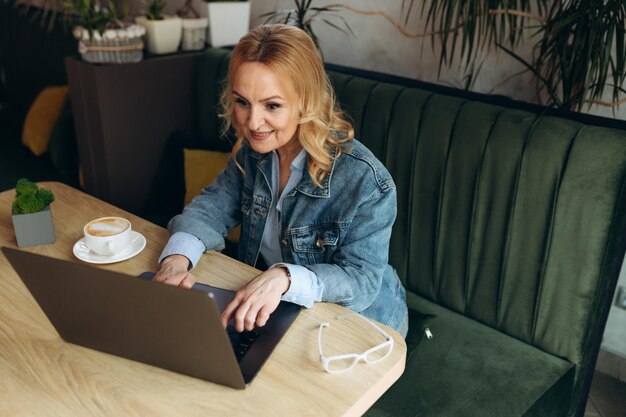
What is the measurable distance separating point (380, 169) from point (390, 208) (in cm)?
9

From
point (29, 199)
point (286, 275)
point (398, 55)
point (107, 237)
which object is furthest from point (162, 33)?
point (286, 275)

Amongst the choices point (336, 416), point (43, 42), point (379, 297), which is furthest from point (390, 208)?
point (43, 42)

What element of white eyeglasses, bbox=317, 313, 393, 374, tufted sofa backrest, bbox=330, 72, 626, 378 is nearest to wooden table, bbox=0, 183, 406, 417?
white eyeglasses, bbox=317, 313, 393, 374

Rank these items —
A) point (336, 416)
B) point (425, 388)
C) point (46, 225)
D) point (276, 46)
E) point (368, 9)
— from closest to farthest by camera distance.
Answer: point (336, 416) < point (276, 46) < point (46, 225) < point (425, 388) < point (368, 9)

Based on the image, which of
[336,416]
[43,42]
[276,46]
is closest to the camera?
[336,416]

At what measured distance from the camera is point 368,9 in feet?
7.59

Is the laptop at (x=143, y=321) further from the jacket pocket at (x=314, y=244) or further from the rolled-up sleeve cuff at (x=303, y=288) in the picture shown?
the jacket pocket at (x=314, y=244)

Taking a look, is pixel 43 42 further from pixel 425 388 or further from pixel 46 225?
pixel 425 388

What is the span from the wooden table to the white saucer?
0.56 feet

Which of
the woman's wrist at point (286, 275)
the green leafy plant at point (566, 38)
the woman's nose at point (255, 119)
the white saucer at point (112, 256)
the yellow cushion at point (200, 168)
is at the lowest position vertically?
the yellow cushion at point (200, 168)

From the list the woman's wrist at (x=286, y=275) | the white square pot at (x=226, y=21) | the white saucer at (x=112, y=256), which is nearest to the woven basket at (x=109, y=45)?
the white square pot at (x=226, y=21)

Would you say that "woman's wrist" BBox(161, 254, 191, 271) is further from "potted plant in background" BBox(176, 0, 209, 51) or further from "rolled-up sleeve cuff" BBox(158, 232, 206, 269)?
"potted plant in background" BBox(176, 0, 209, 51)

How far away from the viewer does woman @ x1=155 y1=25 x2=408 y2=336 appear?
3.96 ft

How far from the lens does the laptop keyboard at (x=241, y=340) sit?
101 centimetres
